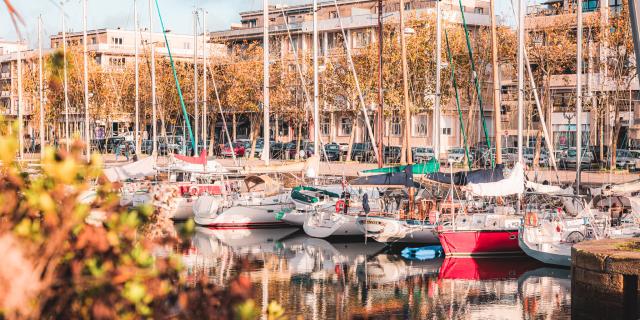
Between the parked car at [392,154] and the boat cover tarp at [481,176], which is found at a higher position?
the boat cover tarp at [481,176]

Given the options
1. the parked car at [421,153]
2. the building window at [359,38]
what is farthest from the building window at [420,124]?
the parked car at [421,153]

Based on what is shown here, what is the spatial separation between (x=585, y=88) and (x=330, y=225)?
970 inches

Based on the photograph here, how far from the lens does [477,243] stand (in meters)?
34.1

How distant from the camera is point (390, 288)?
94.0ft

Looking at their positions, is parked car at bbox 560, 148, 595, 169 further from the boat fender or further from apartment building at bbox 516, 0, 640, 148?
the boat fender

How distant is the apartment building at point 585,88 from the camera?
55406mm

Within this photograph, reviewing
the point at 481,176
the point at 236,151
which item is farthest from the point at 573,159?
the point at 236,151

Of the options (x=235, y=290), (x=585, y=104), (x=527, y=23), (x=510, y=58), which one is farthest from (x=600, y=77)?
(x=235, y=290)

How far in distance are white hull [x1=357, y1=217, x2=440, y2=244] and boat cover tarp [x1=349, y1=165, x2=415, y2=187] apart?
319 centimetres

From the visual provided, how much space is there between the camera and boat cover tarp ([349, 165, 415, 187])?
3925 cm

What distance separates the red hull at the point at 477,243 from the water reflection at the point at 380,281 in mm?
347

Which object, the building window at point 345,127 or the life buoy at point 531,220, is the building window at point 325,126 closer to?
the building window at point 345,127

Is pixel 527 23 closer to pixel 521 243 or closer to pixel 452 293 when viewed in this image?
pixel 521 243

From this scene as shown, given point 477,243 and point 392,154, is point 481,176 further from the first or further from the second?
point 392,154
